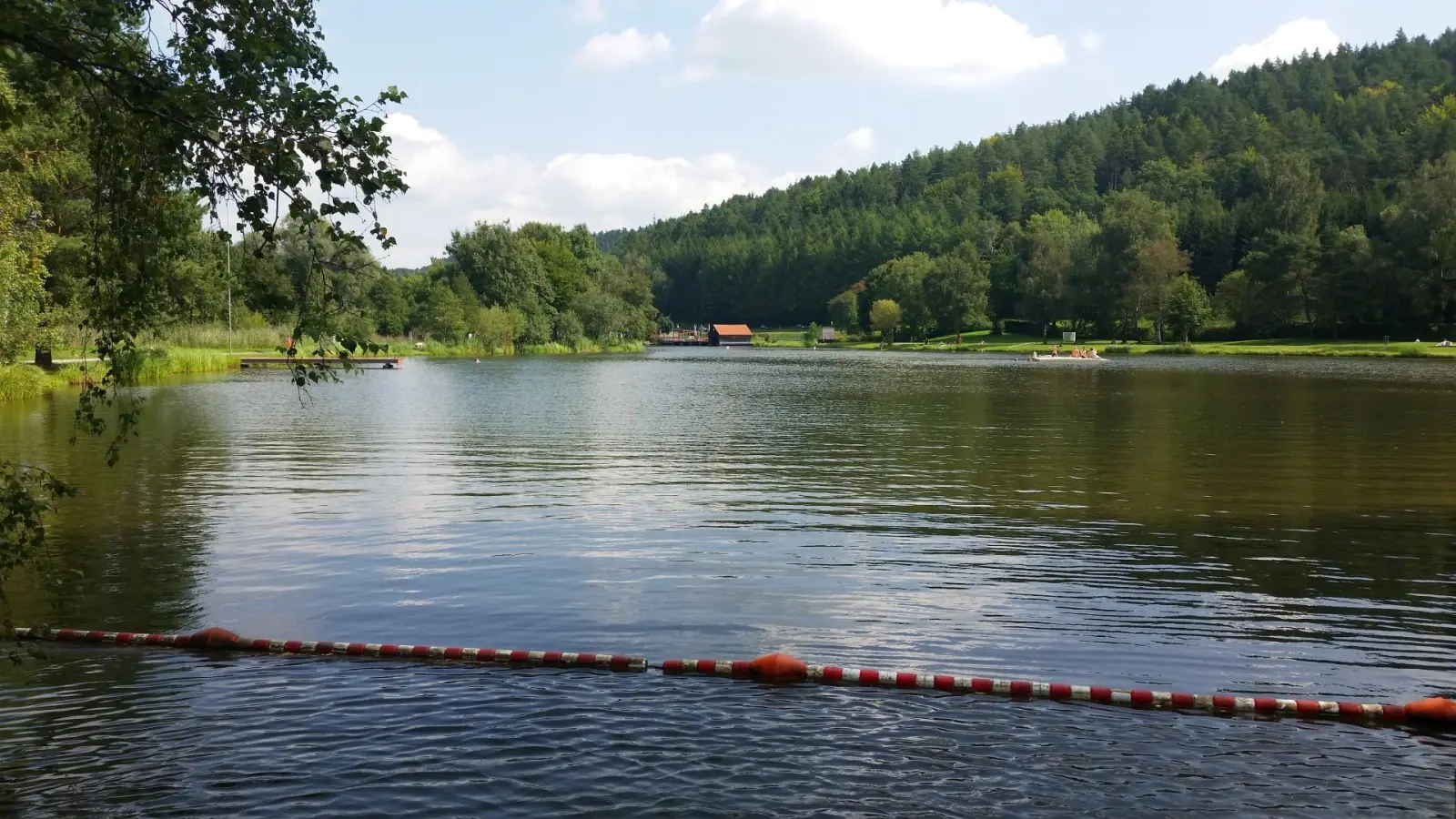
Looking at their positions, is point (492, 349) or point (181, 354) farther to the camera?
point (492, 349)

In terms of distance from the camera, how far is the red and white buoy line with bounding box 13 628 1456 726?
35.1 feet

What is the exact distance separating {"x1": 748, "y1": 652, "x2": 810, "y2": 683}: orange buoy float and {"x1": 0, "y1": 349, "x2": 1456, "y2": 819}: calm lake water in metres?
0.25

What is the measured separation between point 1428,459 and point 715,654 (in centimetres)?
2662

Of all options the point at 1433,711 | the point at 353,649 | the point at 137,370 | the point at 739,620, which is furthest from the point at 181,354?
the point at 1433,711

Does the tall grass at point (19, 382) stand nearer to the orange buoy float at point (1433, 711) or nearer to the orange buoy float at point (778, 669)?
the orange buoy float at point (778, 669)

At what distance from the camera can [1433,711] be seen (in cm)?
1041

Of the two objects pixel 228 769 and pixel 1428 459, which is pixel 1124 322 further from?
pixel 228 769

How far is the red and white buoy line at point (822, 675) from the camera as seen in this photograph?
35.1ft

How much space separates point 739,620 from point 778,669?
259 cm

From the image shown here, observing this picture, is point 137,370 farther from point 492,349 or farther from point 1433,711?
point 492,349

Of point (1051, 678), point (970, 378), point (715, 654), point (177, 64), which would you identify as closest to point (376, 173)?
point (177, 64)

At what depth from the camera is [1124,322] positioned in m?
149

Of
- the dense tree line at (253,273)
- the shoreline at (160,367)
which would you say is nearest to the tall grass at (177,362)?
the shoreline at (160,367)

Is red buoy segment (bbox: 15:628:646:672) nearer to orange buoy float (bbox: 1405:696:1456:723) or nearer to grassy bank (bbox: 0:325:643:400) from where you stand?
orange buoy float (bbox: 1405:696:1456:723)
